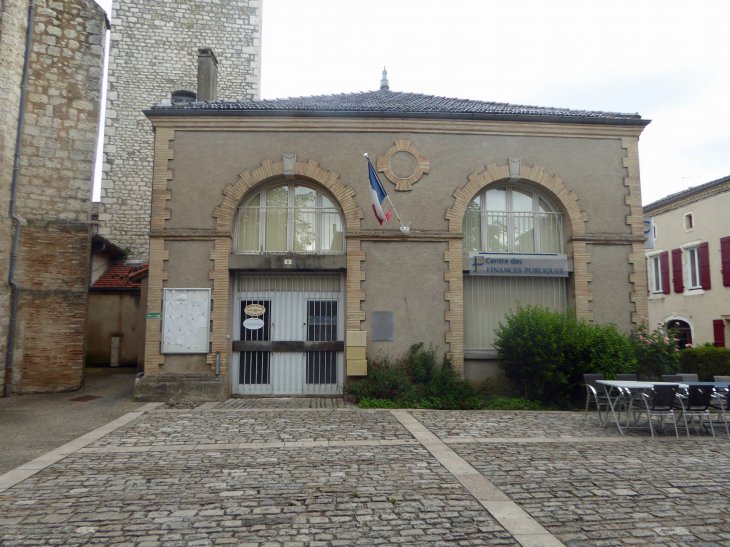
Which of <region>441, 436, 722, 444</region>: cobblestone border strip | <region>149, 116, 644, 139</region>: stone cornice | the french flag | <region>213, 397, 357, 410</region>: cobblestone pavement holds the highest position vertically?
<region>149, 116, 644, 139</region>: stone cornice

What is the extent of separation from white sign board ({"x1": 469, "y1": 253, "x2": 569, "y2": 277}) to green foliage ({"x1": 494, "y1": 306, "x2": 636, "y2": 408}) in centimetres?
105

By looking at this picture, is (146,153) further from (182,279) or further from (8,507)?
(8,507)

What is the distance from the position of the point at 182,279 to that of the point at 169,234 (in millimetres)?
967

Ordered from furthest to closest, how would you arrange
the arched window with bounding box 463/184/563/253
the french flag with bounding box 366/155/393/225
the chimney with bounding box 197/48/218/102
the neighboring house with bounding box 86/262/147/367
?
the neighboring house with bounding box 86/262/147/367
the chimney with bounding box 197/48/218/102
the arched window with bounding box 463/184/563/253
the french flag with bounding box 366/155/393/225

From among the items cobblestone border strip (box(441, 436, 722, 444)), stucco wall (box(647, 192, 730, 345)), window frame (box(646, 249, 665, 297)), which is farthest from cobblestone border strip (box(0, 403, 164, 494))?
window frame (box(646, 249, 665, 297))

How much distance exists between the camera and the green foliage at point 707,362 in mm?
13375

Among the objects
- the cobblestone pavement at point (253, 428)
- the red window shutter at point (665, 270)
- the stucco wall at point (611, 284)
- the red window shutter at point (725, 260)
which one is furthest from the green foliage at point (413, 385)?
the red window shutter at point (665, 270)

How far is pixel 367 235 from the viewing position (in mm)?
10531

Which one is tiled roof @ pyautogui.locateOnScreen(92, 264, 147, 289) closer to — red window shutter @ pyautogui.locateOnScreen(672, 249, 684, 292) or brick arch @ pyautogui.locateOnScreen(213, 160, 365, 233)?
brick arch @ pyautogui.locateOnScreen(213, 160, 365, 233)

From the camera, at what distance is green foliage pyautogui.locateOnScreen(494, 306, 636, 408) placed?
9547 millimetres

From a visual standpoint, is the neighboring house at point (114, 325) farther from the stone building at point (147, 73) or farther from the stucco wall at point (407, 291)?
the stucco wall at point (407, 291)

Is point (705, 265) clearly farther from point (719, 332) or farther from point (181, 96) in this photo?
point (181, 96)

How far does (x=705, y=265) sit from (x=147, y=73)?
911 inches

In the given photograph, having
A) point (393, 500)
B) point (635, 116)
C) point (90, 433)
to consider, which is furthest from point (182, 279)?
point (635, 116)
